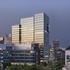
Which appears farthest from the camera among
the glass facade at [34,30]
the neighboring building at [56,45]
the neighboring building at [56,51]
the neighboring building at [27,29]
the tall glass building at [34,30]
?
the neighboring building at [27,29]

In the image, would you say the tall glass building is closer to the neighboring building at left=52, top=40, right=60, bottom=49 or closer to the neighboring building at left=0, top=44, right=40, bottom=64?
the neighboring building at left=52, top=40, right=60, bottom=49

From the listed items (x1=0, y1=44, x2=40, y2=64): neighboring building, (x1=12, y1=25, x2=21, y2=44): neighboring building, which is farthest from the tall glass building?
(x1=0, y1=44, x2=40, y2=64): neighboring building

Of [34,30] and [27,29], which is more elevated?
[27,29]

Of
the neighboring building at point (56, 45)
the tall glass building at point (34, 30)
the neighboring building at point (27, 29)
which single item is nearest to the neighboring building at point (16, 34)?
the tall glass building at point (34, 30)

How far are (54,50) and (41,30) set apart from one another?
15.7ft

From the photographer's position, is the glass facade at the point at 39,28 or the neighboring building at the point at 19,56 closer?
the neighboring building at the point at 19,56

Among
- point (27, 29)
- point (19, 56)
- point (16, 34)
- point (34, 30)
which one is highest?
point (27, 29)

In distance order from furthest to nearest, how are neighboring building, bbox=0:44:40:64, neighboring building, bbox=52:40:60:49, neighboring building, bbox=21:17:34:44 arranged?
1. neighboring building, bbox=21:17:34:44
2. neighboring building, bbox=52:40:60:49
3. neighboring building, bbox=0:44:40:64

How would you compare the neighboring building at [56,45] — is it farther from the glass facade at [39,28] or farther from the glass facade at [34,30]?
the glass facade at [39,28]

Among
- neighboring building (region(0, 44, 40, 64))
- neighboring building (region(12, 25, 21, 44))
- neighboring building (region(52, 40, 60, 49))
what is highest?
neighboring building (region(12, 25, 21, 44))

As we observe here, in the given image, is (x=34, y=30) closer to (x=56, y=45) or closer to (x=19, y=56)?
(x=56, y=45)

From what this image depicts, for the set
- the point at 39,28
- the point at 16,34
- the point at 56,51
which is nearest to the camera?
the point at 56,51

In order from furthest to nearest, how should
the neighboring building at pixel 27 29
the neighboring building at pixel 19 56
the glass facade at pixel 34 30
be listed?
the neighboring building at pixel 27 29 → the glass facade at pixel 34 30 → the neighboring building at pixel 19 56

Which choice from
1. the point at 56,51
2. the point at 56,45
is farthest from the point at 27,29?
the point at 56,51
